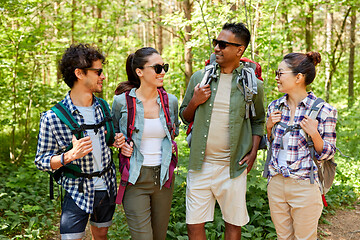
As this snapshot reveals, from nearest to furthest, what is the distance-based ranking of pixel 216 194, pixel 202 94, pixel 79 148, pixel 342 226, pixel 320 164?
pixel 79 148 → pixel 320 164 → pixel 202 94 → pixel 216 194 → pixel 342 226

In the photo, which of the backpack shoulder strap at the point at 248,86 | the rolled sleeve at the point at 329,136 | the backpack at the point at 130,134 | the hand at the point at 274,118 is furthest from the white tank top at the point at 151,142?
the rolled sleeve at the point at 329,136

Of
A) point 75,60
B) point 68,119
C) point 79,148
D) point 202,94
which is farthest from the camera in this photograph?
point 202,94

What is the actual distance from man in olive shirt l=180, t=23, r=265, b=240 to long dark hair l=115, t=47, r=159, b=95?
1.95ft

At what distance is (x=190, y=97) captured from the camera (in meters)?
3.29

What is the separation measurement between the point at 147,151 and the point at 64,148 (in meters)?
0.76

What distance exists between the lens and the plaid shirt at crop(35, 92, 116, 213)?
2580mm

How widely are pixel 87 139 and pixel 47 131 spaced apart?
15.2 inches

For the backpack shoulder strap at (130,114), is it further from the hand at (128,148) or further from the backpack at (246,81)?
the backpack at (246,81)

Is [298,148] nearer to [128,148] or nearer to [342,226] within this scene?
[128,148]

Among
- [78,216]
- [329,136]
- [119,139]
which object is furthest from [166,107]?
[329,136]

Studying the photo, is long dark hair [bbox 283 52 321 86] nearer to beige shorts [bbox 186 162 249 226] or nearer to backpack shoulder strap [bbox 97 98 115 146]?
beige shorts [bbox 186 162 249 226]

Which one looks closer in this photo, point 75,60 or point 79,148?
point 79,148

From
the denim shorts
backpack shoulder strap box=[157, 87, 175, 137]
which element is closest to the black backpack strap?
the denim shorts

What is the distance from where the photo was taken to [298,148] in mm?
2814
